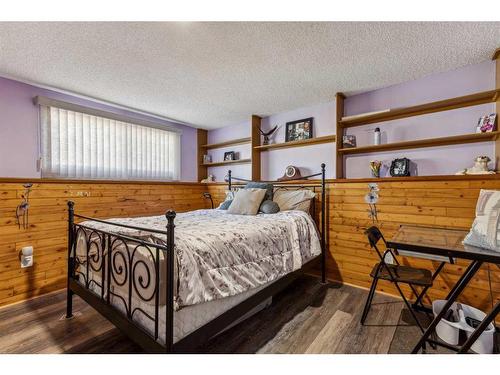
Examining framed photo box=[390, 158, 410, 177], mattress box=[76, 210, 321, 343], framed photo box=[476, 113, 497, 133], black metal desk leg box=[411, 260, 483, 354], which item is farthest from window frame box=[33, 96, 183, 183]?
framed photo box=[476, 113, 497, 133]

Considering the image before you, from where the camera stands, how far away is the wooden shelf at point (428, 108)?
6.88 ft

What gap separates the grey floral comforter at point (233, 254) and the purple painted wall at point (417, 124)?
1166 millimetres

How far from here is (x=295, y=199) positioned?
2760 mm

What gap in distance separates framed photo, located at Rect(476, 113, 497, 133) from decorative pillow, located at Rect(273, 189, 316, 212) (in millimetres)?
1578

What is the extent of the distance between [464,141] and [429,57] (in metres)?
0.85

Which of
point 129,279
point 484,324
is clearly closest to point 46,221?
point 129,279

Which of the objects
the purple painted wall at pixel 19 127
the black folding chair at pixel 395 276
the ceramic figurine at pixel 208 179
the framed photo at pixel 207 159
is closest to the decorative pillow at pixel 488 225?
the black folding chair at pixel 395 276

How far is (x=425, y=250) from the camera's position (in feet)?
4.25

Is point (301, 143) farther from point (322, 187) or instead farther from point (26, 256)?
point (26, 256)

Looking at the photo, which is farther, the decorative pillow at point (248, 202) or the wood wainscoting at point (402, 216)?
the decorative pillow at point (248, 202)

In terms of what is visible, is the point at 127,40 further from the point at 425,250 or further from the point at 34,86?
the point at 425,250

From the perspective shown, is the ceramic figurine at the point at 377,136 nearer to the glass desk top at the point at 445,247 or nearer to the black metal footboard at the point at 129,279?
the glass desk top at the point at 445,247

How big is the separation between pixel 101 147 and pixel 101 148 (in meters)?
0.01
